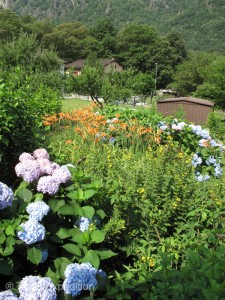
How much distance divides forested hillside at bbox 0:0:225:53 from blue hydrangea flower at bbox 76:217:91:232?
113655 millimetres

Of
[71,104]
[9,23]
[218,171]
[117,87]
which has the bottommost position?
[71,104]

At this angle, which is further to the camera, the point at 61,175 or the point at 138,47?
the point at 138,47

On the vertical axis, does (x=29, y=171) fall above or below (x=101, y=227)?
above

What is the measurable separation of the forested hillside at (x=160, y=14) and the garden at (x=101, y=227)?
370 ft

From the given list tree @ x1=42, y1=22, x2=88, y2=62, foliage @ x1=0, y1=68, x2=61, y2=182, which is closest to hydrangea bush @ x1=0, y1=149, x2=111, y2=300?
foliage @ x1=0, y1=68, x2=61, y2=182

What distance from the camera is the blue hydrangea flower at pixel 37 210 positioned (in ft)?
6.75

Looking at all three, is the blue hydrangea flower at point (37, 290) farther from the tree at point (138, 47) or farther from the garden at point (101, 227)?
the tree at point (138, 47)

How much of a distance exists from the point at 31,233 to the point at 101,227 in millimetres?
Answer: 744

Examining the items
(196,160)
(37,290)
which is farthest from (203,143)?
(37,290)

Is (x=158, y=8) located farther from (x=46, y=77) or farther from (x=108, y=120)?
(x=108, y=120)

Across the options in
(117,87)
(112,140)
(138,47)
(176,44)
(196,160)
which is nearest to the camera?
(196,160)

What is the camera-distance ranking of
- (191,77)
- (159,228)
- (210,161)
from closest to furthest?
1. (159,228)
2. (210,161)
3. (191,77)

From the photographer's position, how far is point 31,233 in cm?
196

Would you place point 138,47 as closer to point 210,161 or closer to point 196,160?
point 210,161
